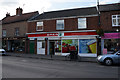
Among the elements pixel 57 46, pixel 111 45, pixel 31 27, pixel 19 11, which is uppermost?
pixel 19 11

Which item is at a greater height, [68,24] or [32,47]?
[68,24]

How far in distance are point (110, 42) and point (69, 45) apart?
6.17m

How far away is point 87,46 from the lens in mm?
17531

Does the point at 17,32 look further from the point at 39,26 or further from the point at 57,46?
the point at 57,46

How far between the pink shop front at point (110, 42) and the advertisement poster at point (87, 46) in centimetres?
130

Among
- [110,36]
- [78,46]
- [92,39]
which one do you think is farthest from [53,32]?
[110,36]

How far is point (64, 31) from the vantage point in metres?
18.8

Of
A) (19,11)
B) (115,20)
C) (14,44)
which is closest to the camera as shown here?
(115,20)

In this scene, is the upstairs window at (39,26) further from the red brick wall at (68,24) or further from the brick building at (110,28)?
the brick building at (110,28)

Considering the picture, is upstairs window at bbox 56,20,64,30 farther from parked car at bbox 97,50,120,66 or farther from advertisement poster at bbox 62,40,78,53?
parked car at bbox 97,50,120,66

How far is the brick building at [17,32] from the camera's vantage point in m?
22.7

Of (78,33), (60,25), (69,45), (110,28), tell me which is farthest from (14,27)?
(110,28)

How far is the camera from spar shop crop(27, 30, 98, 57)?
682 inches

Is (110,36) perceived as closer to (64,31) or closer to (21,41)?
(64,31)
